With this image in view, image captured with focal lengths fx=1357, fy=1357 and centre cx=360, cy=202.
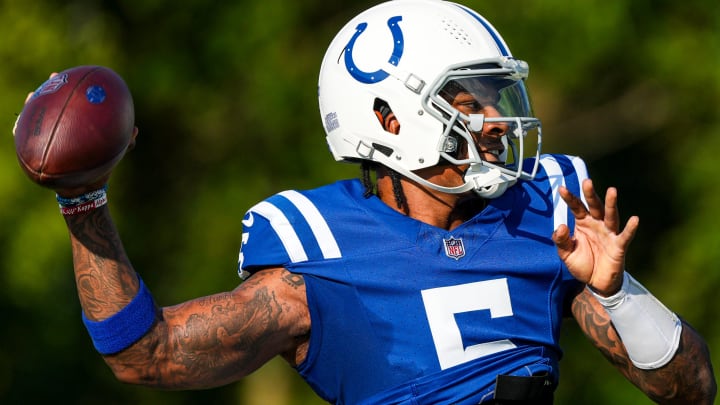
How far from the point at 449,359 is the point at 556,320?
15.5 inches

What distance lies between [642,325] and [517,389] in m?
0.40

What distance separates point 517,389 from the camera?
3867 mm

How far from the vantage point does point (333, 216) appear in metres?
4.03

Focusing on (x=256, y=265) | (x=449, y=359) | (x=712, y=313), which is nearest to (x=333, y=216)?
(x=256, y=265)

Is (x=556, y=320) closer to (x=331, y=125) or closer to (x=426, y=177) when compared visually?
(x=426, y=177)

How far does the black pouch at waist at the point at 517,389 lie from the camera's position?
3857 mm

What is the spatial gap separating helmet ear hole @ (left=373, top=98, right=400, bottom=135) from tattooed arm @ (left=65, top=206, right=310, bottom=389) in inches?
23.5

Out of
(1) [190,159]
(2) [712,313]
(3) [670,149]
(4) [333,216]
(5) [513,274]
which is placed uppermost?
(4) [333,216]

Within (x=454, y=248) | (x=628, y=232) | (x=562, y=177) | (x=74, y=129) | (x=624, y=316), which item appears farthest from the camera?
(x=562, y=177)

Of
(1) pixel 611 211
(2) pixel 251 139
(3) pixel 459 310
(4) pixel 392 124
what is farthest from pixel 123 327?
(2) pixel 251 139

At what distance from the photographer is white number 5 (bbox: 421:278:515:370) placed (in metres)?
3.88

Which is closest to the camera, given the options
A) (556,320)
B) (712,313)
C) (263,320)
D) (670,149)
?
(263,320)

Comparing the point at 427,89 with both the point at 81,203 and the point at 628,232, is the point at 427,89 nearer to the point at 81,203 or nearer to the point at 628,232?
the point at 628,232

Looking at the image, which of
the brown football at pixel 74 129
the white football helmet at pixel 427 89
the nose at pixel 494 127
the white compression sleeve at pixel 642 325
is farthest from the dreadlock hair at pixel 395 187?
the brown football at pixel 74 129
